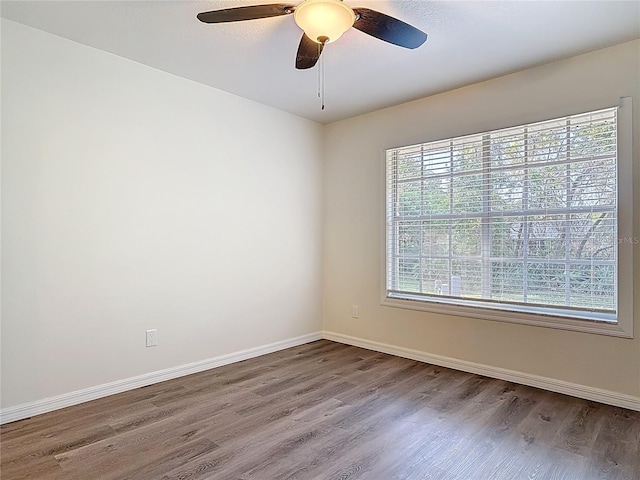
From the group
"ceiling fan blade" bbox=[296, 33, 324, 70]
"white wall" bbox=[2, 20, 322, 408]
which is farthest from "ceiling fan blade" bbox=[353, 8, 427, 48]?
"white wall" bbox=[2, 20, 322, 408]

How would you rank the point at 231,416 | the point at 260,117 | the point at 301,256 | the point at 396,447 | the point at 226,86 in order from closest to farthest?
the point at 396,447 < the point at 231,416 < the point at 226,86 < the point at 260,117 < the point at 301,256

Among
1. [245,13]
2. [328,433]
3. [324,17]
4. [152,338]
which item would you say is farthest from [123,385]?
[324,17]

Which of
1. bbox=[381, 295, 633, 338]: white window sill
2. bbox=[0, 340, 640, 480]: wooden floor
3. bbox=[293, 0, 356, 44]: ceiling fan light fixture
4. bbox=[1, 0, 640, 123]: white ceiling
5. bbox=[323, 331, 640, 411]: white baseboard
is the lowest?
bbox=[0, 340, 640, 480]: wooden floor

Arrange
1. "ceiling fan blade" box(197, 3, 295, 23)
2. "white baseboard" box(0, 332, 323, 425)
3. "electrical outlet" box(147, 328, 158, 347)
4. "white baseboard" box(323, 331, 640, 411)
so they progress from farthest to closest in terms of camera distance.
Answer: "electrical outlet" box(147, 328, 158, 347) < "white baseboard" box(323, 331, 640, 411) < "white baseboard" box(0, 332, 323, 425) < "ceiling fan blade" box(197, 3, 295, 23)

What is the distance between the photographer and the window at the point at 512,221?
2719mm

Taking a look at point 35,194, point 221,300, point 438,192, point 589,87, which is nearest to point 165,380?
point 221,300

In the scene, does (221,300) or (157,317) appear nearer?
(157,317)

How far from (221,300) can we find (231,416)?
1234 mm

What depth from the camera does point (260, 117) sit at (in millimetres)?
3799

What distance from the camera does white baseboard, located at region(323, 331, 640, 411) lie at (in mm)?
2604

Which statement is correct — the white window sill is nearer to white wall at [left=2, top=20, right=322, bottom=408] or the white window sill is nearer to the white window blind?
the white window blind

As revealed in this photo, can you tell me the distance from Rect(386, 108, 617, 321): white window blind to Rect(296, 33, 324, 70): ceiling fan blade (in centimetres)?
169

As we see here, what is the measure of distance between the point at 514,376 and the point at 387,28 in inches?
107

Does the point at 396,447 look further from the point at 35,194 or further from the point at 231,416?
the point at 35,194
